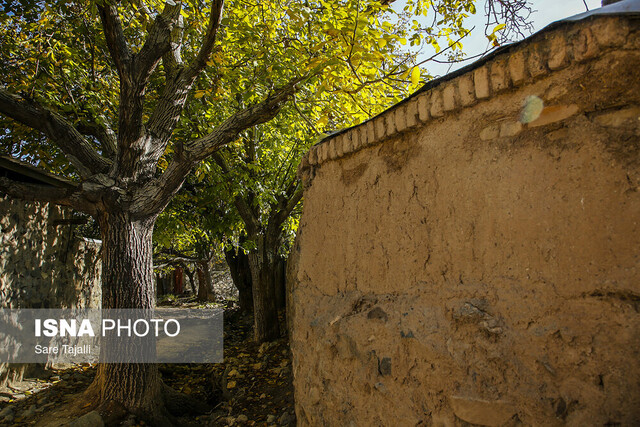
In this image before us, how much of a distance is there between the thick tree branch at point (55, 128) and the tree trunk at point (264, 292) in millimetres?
3327

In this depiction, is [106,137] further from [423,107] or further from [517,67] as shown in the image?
[517,67]

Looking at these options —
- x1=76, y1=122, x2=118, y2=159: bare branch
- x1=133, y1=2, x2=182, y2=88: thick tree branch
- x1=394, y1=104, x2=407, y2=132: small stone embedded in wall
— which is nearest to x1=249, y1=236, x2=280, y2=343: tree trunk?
x1=76, y1=122, x2=118, y2=159: bare branch

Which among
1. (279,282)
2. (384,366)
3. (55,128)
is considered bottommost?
(384,366)

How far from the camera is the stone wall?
5.39 meters

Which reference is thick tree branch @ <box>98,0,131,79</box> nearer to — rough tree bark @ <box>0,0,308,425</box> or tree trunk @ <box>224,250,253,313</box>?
rough tree bark @ <box>0,0,308,425</box>

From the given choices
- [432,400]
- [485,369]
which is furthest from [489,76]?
[432,400]

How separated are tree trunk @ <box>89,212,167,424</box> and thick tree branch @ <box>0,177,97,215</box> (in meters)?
0.26

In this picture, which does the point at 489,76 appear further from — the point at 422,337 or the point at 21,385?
the point at 21,385

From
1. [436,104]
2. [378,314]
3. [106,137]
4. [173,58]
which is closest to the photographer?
[436,104]

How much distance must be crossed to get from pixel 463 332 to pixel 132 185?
4.20 metres

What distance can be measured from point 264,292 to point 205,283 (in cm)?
786

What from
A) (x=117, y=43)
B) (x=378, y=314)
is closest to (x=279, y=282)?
(x=117, y=43)

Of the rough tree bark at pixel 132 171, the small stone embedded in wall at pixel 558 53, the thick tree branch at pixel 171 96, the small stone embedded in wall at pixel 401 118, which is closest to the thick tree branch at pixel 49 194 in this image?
the rough tree bark at pixel 132 171

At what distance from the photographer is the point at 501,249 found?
160cm
